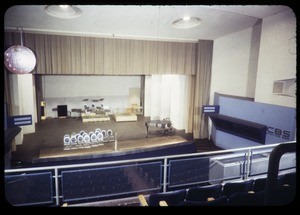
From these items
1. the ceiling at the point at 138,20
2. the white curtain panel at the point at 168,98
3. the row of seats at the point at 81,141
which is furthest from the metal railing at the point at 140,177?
the white curtain panel at the point at 168,98

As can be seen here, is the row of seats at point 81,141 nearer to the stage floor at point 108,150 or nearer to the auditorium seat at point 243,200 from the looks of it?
the stage floor at point 108,150

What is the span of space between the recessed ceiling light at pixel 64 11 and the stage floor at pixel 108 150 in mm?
3850

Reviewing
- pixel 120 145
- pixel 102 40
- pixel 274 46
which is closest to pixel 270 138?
pixel 274 46

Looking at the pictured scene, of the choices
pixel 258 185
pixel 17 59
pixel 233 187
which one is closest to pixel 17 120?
pixel 17 59

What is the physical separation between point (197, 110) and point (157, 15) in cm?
555

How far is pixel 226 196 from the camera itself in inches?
133

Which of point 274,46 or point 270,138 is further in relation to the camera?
point 270,138

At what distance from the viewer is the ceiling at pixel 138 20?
221 inches

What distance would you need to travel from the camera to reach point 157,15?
6.11 metres

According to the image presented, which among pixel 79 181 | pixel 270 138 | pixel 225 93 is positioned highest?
pixel 225 93

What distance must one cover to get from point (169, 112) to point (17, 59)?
976 cm
